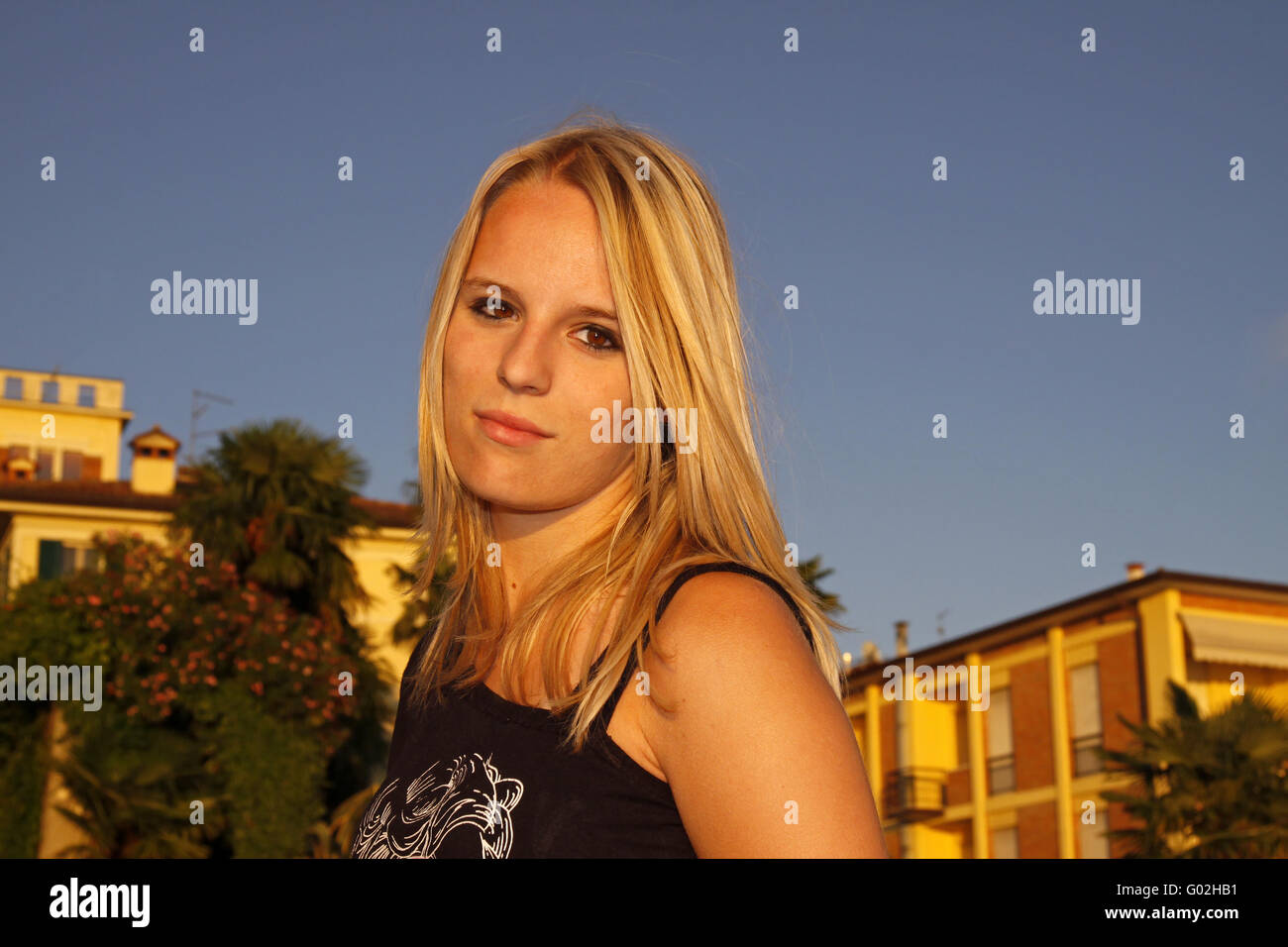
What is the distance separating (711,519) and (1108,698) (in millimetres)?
33517

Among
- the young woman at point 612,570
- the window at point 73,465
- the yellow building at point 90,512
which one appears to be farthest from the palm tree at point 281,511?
the window at point 73,465

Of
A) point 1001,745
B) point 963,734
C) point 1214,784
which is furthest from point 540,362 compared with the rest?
point 963,734

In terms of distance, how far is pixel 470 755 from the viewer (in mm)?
1740

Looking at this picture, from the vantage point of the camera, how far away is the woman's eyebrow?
5.89 ft

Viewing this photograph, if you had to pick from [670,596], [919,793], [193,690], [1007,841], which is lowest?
[1007,841]

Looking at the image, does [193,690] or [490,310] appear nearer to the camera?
[490,310]

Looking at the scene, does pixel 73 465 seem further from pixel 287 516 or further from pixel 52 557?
pixel 287 516

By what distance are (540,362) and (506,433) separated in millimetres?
117

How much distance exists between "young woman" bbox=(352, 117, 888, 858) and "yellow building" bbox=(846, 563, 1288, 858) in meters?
27.2

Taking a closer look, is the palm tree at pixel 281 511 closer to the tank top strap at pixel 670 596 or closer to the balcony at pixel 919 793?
the balcony at pixel 919 793

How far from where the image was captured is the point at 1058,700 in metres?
33.9

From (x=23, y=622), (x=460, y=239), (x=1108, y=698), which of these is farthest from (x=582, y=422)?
(x=1108, y=698)

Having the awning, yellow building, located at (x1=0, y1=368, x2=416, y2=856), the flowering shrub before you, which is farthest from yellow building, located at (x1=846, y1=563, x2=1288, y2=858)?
yellow building, located at (x1=0, y1=368, x2=416, y2=856)
